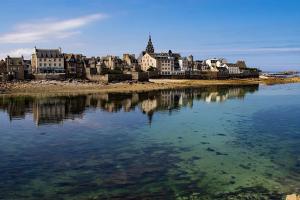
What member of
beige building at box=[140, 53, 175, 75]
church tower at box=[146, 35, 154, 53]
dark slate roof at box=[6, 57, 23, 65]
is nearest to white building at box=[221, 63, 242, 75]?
church tower at box=[146, 35, 154, 53]

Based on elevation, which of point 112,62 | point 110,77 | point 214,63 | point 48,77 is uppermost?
point 214,63

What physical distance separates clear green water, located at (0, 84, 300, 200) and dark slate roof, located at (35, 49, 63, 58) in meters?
73.6

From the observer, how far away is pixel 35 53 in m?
117

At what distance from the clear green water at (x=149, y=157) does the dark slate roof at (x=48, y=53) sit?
241ft

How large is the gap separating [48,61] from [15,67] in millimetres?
13109

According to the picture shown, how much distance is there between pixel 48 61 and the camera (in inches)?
4633

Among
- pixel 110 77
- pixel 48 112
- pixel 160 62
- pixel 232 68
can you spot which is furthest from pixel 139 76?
pixel 232 68

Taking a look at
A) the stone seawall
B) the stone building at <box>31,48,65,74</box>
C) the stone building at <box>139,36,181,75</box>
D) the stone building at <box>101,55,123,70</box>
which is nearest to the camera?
the stone seawall

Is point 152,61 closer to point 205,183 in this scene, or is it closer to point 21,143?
point 21,143

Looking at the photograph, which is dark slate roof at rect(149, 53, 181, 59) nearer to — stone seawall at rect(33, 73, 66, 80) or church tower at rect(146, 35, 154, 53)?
church tower at rect(146, 35, 154, 53)

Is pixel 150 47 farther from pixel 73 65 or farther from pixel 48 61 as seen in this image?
pixel 48 61

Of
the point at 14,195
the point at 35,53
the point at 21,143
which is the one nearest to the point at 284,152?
the point at 14,195

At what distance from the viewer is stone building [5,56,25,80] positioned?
9850 cm

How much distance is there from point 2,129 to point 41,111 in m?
15.1
